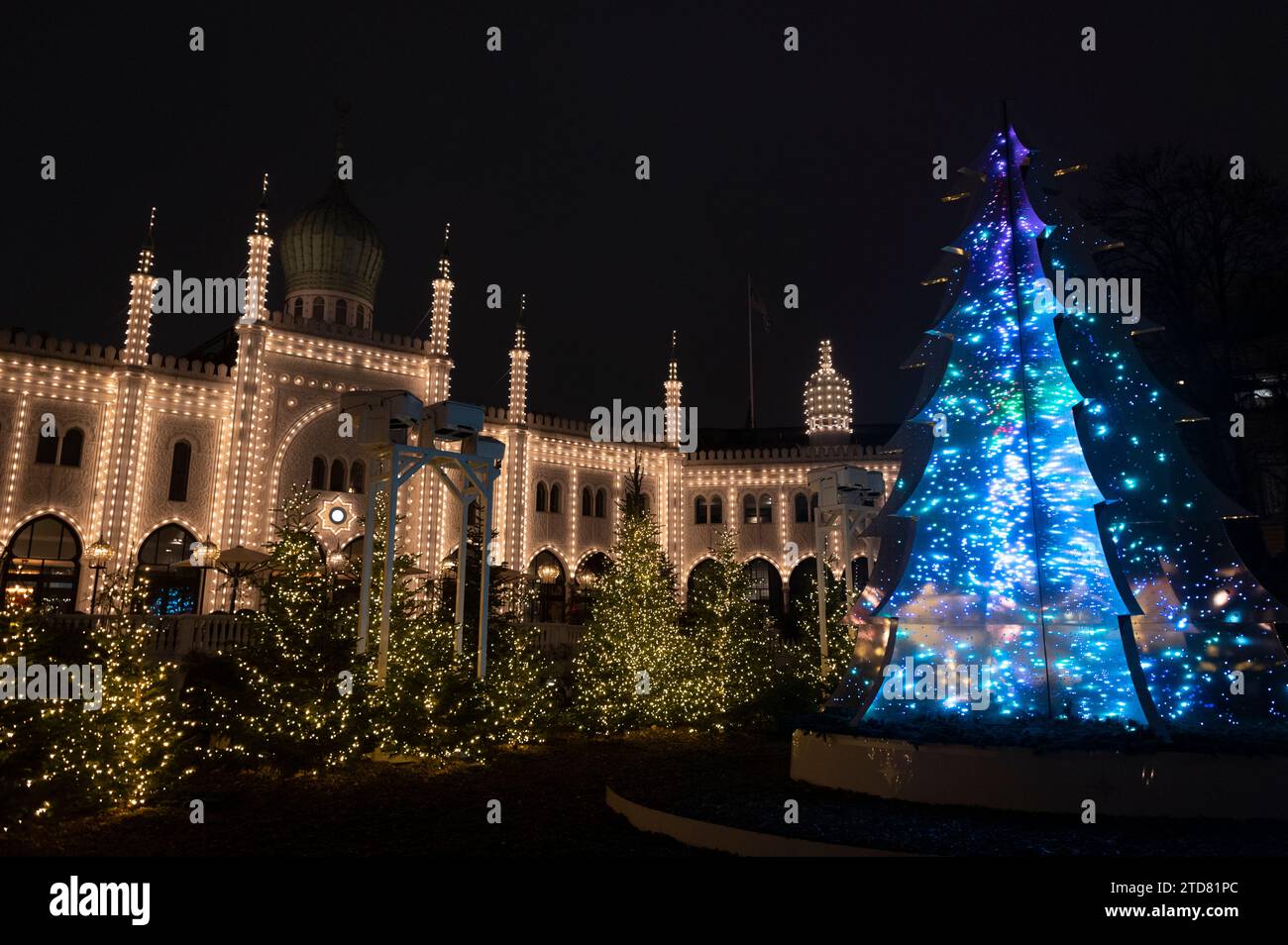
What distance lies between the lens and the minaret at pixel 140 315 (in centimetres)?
2772

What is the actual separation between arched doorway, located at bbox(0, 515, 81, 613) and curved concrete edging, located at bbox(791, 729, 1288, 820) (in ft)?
84.8

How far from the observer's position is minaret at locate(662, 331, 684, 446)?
38.9m

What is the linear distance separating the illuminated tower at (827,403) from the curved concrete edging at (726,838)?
3348 centimetres

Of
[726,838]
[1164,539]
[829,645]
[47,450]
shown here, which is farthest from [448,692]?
[47,450]

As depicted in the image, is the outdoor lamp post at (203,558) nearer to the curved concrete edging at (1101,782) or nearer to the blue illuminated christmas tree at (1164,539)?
the curved concrete edging at (1101,782)

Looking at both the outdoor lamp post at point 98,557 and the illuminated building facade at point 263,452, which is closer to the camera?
the outdoor lamp post at point 98,557

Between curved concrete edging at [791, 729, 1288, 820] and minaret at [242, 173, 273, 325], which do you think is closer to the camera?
curved concrete edging at [791, 729, 1288, 820]

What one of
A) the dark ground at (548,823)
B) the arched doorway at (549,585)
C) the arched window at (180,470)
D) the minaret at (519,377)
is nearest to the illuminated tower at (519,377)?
the minaret at (519,377)

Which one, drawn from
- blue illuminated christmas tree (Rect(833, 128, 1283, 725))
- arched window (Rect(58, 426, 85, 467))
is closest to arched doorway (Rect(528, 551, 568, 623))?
arched window (Rect(58, 426, 85, 467))

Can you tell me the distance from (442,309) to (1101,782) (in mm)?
28690

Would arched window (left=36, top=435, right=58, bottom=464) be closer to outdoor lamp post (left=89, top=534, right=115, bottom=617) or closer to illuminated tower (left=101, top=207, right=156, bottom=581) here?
illuminated tower (left=101, top=207, right=156, bottom=581)

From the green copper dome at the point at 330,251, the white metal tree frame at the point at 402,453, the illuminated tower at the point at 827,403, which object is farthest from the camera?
the illuminated tower at the point at 827,403

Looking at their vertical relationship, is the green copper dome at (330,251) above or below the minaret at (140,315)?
above
